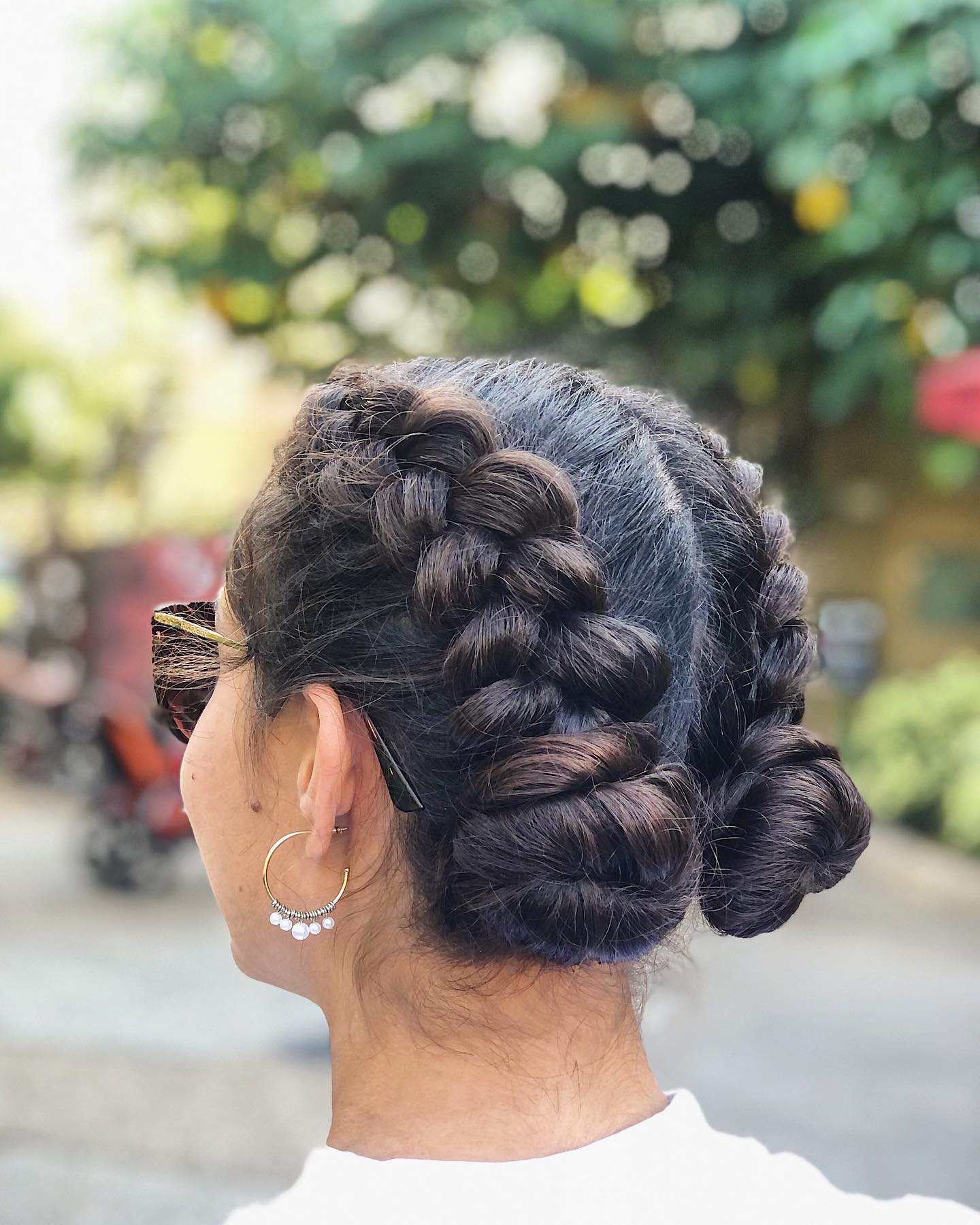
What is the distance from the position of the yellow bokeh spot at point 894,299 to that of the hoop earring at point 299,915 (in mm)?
5345

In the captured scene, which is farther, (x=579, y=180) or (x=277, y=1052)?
(x=579, y=180)

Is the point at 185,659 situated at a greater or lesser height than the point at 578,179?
lesser

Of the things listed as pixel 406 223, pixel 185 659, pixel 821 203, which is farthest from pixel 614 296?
pixel 185 659

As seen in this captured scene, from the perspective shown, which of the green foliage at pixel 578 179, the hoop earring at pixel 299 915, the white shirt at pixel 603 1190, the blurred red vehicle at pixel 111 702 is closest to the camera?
the white shirt at pixel 603 1190

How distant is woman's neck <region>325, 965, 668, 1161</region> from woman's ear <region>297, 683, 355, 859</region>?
0.37 feet

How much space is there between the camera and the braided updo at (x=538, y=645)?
812 millimetres

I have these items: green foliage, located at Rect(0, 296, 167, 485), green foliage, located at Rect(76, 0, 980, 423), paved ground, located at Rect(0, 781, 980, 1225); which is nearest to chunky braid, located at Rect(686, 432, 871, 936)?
paved ground, located at Rect(0, 781, 980, 1225)

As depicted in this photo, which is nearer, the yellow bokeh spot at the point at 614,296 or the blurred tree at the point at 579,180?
the blurred tree at the point at 579,180

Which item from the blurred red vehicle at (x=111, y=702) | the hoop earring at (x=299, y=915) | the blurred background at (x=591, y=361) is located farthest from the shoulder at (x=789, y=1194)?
the blurred red vehicle at (x=111, y=702)

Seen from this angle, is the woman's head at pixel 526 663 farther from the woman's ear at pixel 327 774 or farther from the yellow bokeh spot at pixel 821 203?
the yellow bokeh spot at pixel 821 203

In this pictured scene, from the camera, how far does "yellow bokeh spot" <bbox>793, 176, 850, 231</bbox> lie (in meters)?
5.58

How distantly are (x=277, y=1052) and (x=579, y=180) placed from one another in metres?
4.37

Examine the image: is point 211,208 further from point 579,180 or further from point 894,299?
point 894,299

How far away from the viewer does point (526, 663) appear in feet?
2.73
